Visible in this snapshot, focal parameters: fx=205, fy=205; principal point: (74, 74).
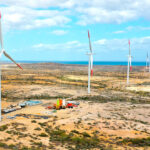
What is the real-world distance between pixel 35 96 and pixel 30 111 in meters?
13.5

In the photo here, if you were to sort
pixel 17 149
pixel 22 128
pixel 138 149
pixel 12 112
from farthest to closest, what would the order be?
pixel 12 112, pixel 22 128, pixel 138 149, pixel 17 149

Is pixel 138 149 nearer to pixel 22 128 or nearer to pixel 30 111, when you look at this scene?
pixel 22 128

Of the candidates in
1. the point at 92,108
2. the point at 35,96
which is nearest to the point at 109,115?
the point at 92,108

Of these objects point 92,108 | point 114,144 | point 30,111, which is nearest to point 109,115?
point 92,108

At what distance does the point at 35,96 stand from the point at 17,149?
27695 mm

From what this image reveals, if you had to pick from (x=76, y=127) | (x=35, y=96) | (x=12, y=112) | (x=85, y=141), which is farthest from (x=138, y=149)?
(x=35, y=96)

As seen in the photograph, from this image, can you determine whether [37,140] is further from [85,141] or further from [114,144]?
[114,144]

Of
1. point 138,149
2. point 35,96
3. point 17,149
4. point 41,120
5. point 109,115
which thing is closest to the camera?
point 17,149

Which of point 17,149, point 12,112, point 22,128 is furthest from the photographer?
point 12,112

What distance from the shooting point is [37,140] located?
20.6 m

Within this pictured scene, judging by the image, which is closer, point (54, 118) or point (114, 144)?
point (114, 144)

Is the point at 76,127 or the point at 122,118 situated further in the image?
the point at 122,118

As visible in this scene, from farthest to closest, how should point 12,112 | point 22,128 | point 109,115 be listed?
point 12,112 < point 109,115 < point 22,128

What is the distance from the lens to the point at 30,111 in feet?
105
